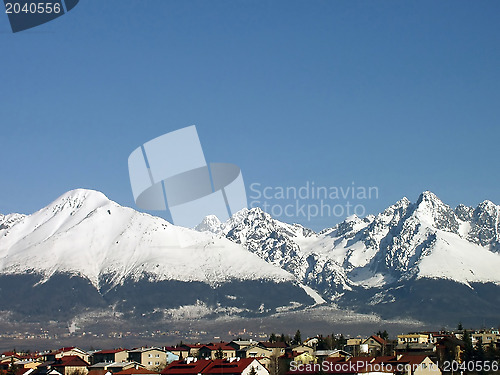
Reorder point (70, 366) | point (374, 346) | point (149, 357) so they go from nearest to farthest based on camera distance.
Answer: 1. point (70, 366)
2. point (149, 357)
3. point (374, 346)

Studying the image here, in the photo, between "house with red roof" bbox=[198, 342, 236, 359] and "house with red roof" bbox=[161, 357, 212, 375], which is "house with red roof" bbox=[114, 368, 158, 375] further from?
"house with red roof" bbox=[198, 342, 236, 359]

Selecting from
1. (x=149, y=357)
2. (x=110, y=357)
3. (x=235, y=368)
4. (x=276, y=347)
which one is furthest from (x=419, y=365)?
(x=110, y=357)

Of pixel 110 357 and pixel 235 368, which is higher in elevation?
pixel 110 357

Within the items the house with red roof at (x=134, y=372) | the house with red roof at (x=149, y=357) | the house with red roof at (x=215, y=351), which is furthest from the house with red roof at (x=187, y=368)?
the house with red roof at (x=215, y=351)

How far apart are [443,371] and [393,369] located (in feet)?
22.3

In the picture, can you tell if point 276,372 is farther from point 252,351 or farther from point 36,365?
point 36,365

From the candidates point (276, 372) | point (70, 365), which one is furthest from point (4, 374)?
point (276, 372)

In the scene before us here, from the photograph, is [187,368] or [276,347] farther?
[276,347]

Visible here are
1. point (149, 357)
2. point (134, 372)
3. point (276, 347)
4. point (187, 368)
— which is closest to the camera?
point (187, 368)

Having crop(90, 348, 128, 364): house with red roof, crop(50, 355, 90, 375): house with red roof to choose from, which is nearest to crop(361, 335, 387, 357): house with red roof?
crop(90, 348, 128, 364): house with red roof

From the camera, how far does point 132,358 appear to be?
128125 millimetres

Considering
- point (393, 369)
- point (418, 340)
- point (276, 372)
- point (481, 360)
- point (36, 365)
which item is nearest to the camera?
point (393, 369)

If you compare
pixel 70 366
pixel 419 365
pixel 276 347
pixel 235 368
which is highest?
pixel 276 347

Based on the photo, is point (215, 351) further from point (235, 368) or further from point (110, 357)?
point (235, 368)
